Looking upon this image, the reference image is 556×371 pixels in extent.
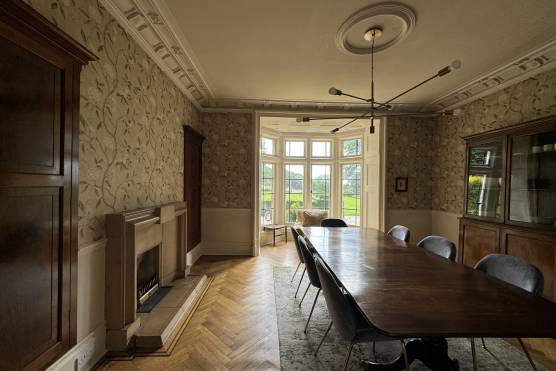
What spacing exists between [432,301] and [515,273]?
0.88 m

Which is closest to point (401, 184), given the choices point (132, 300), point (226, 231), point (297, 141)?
point (297, 141)

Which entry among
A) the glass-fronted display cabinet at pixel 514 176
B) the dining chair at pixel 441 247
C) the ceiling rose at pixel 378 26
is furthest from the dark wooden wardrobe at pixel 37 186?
the glass-fronted display cabinet at pixel 514 176

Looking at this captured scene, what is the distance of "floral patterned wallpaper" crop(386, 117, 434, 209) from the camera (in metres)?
4.70

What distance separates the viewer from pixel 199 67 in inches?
126

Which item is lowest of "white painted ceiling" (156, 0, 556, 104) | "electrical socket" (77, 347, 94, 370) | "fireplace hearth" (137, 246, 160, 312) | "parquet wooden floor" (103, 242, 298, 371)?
"parquet wooden floor" (103, 242, 298, 371)

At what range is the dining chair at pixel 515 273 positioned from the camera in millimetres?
1574

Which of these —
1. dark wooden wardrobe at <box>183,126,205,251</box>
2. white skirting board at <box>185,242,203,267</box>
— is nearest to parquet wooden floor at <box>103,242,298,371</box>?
white skirting board at <box>185,242,203,267</box>

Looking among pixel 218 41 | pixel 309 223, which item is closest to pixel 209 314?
pixel 218 41

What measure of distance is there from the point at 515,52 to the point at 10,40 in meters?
4.08

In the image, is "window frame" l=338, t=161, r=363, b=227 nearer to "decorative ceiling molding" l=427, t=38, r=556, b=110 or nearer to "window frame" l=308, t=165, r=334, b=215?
"window frame" l=308, t=165, r=334, b=215

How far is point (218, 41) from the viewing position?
2.62 metres

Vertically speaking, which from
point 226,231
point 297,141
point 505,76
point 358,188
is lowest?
point 226,231

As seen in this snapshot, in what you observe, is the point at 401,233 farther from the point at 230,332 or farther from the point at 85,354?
the point at 85,354

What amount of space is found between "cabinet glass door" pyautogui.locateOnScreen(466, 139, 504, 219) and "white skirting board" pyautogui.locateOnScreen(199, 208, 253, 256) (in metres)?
3.32
